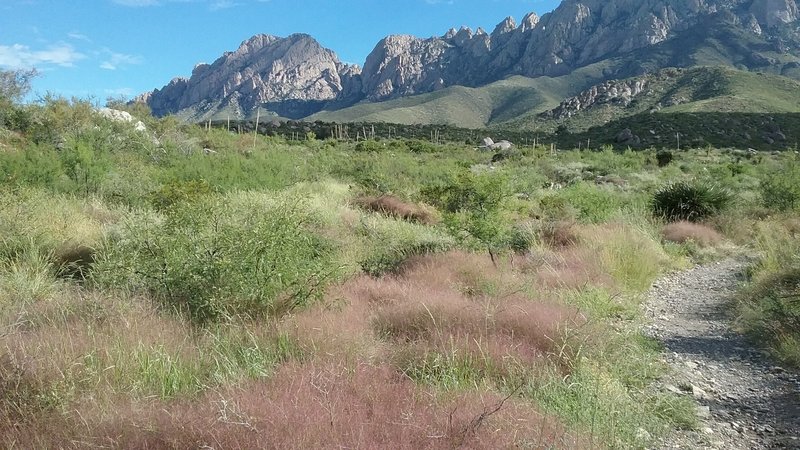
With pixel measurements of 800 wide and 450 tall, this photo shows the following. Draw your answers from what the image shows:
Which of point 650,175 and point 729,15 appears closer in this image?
point 650,175

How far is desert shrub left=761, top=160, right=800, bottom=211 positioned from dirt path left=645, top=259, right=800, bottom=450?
401 inches

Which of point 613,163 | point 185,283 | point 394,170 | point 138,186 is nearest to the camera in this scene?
point 185,283

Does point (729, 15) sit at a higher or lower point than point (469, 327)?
higher

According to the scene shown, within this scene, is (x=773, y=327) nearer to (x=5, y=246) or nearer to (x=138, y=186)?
(x=5, y=246)

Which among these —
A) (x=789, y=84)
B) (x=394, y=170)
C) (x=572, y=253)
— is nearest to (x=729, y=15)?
(x=789, y=84)

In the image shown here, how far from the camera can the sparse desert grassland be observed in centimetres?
308

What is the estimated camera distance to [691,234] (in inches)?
531

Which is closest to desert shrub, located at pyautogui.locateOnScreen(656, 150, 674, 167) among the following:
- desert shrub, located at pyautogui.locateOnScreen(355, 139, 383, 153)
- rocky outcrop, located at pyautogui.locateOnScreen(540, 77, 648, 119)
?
desert shrub, located at pyautogui.locateOnScreen(355, 139, 383, 153)

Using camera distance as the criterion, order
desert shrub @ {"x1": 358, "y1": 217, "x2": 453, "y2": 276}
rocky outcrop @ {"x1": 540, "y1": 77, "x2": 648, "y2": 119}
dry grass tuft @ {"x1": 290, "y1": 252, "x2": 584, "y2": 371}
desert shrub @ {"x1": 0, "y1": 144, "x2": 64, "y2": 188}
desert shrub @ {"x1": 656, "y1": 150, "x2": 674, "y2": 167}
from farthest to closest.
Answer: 1. rocky outcrop @ {"x1": 540, "y1": 77, "x2": 648, "y2": 119}
2. desert shrub @ {"x1": 656, "y1": 150, "x2": 674, "y2": 167}
3. desert shrub @ {"x1": 0, "y1": 144, "x2": 64, "y2": 188}
4. desert shrub @ {"x1": 358, "y1": 217, "x2": 453, "y2": 276}
5. dry grass tuft @ {"x1": 290, "y1": 252, "x2": 584, "y2": 371}

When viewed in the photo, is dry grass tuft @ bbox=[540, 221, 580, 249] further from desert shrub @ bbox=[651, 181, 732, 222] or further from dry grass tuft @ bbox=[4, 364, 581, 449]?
dry grass tuft @ bbox=[4, 364, 581, 449]

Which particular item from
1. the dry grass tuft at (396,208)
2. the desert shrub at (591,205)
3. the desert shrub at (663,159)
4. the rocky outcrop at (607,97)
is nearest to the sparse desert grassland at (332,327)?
the desert shrub at (591,205)

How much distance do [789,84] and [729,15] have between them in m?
116

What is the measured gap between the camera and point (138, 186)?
46.0 ft

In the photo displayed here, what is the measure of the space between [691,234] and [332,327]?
11.9 m
